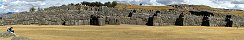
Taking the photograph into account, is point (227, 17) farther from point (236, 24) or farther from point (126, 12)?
point (126, 12)

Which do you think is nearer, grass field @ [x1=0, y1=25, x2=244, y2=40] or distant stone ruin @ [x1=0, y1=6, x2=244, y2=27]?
grass field @ [x1=0, y1=25, x2=244, y2=40]

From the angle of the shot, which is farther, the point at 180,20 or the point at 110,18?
the point at 180,20

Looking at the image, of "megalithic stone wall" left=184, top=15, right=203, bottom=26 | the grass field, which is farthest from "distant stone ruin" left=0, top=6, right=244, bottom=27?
the grass field

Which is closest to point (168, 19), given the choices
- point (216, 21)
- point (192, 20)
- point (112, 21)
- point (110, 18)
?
point (192, 20)

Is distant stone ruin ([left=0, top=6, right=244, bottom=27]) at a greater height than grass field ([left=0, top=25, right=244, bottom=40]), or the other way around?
distant stone ruin ([left=0, top=6, right=244, bottom=27])

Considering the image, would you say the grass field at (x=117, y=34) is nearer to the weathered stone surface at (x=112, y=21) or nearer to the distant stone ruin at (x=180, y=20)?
the weathered stone surface at (x=112, y=21)

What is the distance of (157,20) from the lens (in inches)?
2643

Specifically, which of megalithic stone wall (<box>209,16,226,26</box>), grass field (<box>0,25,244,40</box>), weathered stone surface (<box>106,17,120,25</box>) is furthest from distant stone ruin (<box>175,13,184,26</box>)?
grass field (<box>0,25,244,40</box>)

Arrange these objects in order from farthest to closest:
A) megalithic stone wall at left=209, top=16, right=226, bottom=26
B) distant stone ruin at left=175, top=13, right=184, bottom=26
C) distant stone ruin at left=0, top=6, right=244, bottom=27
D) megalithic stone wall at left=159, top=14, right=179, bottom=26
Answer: megalithic stone wall at left=209, top=16, right=226, bottom=26
distant stone ruin at left=175, top=13, right=184, bottom=26
megalithic stone wall at left=159, top=14, right=179, bottom=26
distant stone ruin at left=0, top=6, right=244, bottom=27

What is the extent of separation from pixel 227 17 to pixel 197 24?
5.80 metres

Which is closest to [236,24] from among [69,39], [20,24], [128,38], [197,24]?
[197,24]

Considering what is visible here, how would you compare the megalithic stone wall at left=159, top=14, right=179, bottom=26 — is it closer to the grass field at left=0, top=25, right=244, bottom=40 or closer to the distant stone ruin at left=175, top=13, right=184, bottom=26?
the distant stone ruin at left=175, top=13, right=184, bottom=26

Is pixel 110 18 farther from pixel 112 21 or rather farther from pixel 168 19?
pixel 168 19

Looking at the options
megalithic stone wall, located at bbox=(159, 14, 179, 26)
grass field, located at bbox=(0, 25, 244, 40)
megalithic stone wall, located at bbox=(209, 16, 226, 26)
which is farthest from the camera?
megalithic stone wall, located at bbox=(209, 16, 226, 26)
